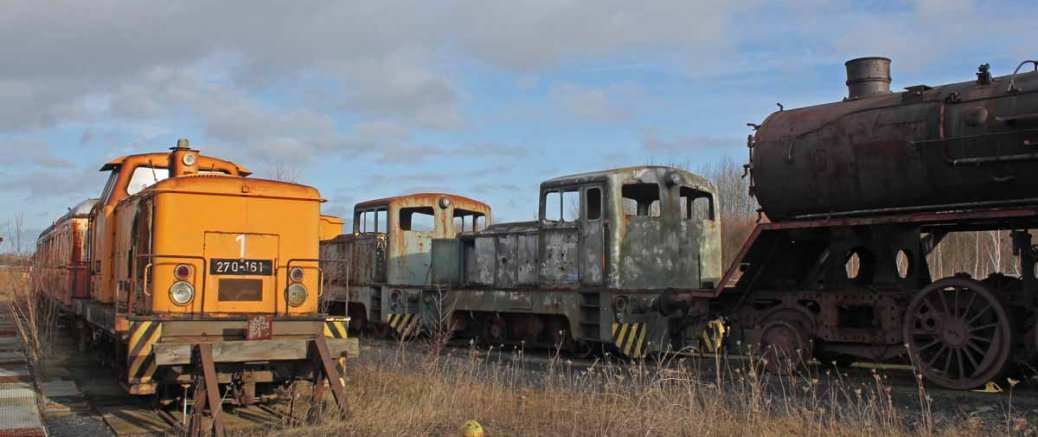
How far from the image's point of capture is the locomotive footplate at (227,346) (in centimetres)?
743

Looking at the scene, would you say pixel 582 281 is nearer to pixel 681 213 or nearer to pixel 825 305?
pixel 681 213

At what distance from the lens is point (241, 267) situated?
8.75 metres

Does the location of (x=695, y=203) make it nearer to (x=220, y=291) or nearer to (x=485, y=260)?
(x=485, y=260)

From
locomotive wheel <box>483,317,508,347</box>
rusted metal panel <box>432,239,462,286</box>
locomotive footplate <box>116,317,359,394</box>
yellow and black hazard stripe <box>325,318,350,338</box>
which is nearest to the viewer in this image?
locomotive footplate <box>116,317,359,394</box>

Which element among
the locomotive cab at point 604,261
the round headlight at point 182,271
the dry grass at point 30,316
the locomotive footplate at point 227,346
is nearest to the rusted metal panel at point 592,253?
the locomotive cab at point 604,261

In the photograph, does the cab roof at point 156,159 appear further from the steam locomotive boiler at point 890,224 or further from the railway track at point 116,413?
the steam locomotive boiler at point 890,224

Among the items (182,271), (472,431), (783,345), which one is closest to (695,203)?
(783,345)

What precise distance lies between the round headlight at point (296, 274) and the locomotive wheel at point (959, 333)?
644 cm

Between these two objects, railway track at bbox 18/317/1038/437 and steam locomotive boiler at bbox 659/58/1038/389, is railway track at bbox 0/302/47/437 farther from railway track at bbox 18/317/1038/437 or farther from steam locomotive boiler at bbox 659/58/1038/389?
steam locomotive boiler at bbox 659/58/1038/389

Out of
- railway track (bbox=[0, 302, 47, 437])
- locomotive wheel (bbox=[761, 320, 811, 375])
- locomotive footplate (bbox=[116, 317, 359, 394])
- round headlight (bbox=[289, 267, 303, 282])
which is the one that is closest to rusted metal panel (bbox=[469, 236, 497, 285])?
locomotive wheel (bbox=[761, 320, 811, 375])

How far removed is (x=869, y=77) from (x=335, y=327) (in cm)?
712

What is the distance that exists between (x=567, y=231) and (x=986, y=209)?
6.68m

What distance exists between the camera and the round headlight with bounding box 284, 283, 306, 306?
884 centimetres

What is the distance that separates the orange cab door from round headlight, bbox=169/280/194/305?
6.2 inches
